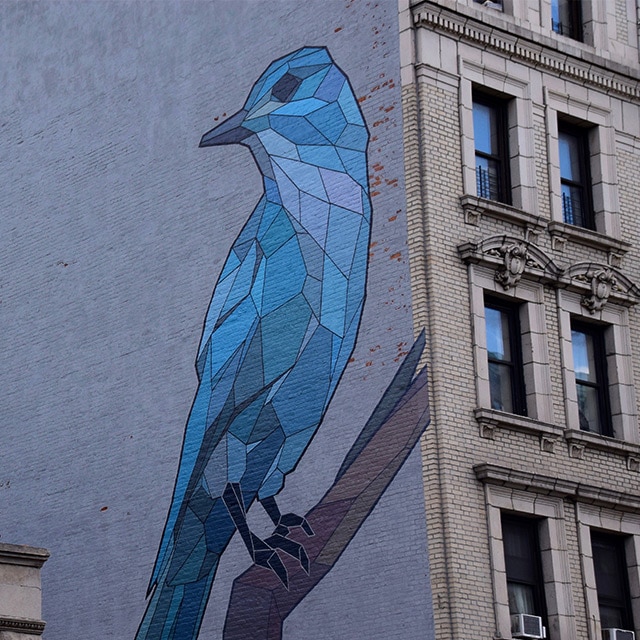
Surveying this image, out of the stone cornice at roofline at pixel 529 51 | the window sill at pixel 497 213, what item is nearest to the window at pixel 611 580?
the window sill at pixel 497 213

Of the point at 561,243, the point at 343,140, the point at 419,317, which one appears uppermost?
the point at 343,140

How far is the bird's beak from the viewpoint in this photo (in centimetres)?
3138

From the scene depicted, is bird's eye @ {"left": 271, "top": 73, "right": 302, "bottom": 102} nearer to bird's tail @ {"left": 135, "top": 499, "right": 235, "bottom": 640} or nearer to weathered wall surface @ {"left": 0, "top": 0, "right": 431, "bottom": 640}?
weathered wall surface @ {"left": 0, "top": 0, "right": 431, "bottom": 640}

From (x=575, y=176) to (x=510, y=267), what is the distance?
377cm

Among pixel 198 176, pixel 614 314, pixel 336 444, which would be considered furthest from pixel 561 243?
pixel 198 176

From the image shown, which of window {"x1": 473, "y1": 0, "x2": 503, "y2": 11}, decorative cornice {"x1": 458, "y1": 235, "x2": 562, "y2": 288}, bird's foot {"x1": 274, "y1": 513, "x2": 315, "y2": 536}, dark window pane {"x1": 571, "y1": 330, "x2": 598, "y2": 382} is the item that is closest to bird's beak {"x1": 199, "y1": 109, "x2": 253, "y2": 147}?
window {"x1": 473, "y1": 0, "x2": 503, "y2": 11}

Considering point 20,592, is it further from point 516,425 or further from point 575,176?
point 575,176

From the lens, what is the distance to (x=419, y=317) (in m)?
26.8

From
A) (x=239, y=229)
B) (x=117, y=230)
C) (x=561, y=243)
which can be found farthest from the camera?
(x=117, y=230)

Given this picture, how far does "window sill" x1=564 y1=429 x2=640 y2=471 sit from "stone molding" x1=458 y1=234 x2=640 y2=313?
8.30 ft

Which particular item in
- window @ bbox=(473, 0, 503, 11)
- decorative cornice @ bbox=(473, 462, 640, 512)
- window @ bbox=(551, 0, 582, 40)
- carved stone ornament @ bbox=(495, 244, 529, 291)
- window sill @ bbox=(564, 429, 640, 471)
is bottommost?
decorative cornice @ bbox=(473, 462, 640, 512)

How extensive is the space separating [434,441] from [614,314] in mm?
5483

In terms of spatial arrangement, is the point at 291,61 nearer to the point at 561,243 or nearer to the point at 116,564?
the point at 561,243

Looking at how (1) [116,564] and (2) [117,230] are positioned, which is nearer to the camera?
(1) [116,564]
